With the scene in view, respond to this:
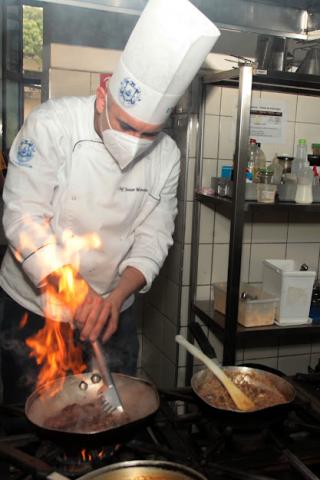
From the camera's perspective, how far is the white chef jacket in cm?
145

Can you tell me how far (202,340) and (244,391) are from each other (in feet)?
3.50

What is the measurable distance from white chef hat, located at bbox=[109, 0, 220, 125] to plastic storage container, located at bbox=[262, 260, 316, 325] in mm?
1103

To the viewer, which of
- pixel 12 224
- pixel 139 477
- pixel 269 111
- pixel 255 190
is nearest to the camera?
pixel 139 477

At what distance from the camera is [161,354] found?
266cm

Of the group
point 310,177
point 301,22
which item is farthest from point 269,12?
point 310,177

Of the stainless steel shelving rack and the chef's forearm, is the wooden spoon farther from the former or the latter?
the stainless steel shelving rack

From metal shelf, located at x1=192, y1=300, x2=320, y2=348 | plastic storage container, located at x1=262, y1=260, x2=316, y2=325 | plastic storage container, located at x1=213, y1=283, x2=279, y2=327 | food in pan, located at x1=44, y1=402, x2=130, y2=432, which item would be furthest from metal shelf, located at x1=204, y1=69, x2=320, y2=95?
food in pan, located at x1=44, y1=402, x2=130, y2=432

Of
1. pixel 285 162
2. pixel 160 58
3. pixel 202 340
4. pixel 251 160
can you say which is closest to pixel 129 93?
pixel 160 58

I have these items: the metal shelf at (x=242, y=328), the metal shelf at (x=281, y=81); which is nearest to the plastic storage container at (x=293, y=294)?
the metal shelf at (x=242, y=328)

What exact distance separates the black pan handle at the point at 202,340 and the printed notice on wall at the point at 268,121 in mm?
952

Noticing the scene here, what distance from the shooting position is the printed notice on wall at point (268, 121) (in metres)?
2.41

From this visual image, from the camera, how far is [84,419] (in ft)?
3.55

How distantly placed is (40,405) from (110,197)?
734 mm

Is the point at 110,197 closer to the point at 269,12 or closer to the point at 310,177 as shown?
the point at 269,12
